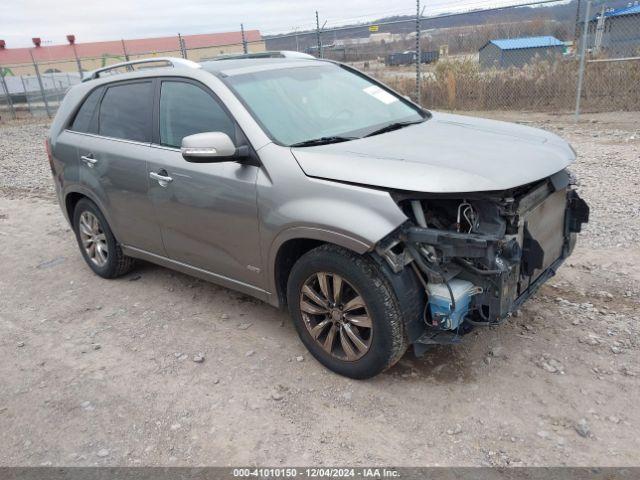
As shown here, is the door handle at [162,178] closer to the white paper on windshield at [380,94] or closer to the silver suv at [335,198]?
the silver suv at [335,198]

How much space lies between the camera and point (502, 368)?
3254 mm

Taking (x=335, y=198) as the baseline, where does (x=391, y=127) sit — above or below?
above

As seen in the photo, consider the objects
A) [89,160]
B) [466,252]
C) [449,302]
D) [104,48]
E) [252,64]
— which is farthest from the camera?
[104,48]

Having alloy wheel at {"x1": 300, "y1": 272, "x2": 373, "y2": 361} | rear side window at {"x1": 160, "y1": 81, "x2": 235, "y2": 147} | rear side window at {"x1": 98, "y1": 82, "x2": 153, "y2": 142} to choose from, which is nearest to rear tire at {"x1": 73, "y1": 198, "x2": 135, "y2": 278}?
rear side window at {"x1": 98, "y1": 82, "x2": 153, "y2": 142}

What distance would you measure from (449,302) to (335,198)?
84cm

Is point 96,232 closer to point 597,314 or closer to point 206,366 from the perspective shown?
point 206,366

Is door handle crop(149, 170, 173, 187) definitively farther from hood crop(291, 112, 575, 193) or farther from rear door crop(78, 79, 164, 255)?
hood crop(291, 112, 575, 193)

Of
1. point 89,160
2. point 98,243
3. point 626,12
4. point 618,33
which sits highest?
point 626,12

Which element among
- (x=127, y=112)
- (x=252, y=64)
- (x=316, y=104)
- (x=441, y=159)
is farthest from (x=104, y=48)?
(x=441, y=159)

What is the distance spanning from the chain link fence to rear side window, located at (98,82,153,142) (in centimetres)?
803

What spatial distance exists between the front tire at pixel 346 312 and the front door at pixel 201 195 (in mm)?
444

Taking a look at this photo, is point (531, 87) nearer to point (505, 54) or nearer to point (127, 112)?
point (505, 54)

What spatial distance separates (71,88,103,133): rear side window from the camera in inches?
187

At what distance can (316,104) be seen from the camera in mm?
3758
